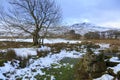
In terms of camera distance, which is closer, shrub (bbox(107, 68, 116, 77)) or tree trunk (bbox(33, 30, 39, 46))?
shrub (bbox(107, 68, 116, 77))

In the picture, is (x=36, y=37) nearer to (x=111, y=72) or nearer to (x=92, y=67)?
(x=92, y=67)

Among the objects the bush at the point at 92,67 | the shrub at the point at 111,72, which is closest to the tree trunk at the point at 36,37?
the bush at the point at 92,67

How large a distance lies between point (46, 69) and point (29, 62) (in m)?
1.68

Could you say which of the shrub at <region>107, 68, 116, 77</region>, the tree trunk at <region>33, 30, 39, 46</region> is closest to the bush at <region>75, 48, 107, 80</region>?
the shrub at <region>107, 68, 116, 77</region>

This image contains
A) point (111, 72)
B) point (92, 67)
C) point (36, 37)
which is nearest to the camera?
point (111, 72)

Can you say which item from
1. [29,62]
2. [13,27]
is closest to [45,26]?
[13,27]

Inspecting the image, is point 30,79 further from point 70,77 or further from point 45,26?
point 45,26

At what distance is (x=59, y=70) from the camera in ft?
38.5

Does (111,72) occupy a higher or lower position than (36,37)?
higher

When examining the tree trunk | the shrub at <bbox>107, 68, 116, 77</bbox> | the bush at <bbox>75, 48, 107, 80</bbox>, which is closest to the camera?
the shrub at <bbox>107, 68, 116, 77</bbox>

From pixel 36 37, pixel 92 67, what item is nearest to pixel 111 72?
pixel 92 67

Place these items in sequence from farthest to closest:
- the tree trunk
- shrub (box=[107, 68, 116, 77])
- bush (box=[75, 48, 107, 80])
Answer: the tree trunk, bush (box=[75, 48, 107, 80]), shrub (box=[107, 68, 116, 77])

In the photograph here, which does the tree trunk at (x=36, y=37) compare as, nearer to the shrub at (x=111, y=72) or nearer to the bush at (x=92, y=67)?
the bush at (x=92, y=67)

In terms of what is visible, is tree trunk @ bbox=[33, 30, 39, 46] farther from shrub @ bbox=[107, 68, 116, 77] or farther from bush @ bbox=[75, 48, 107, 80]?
shrub @ bbox=[107, 68, 116, 77]
